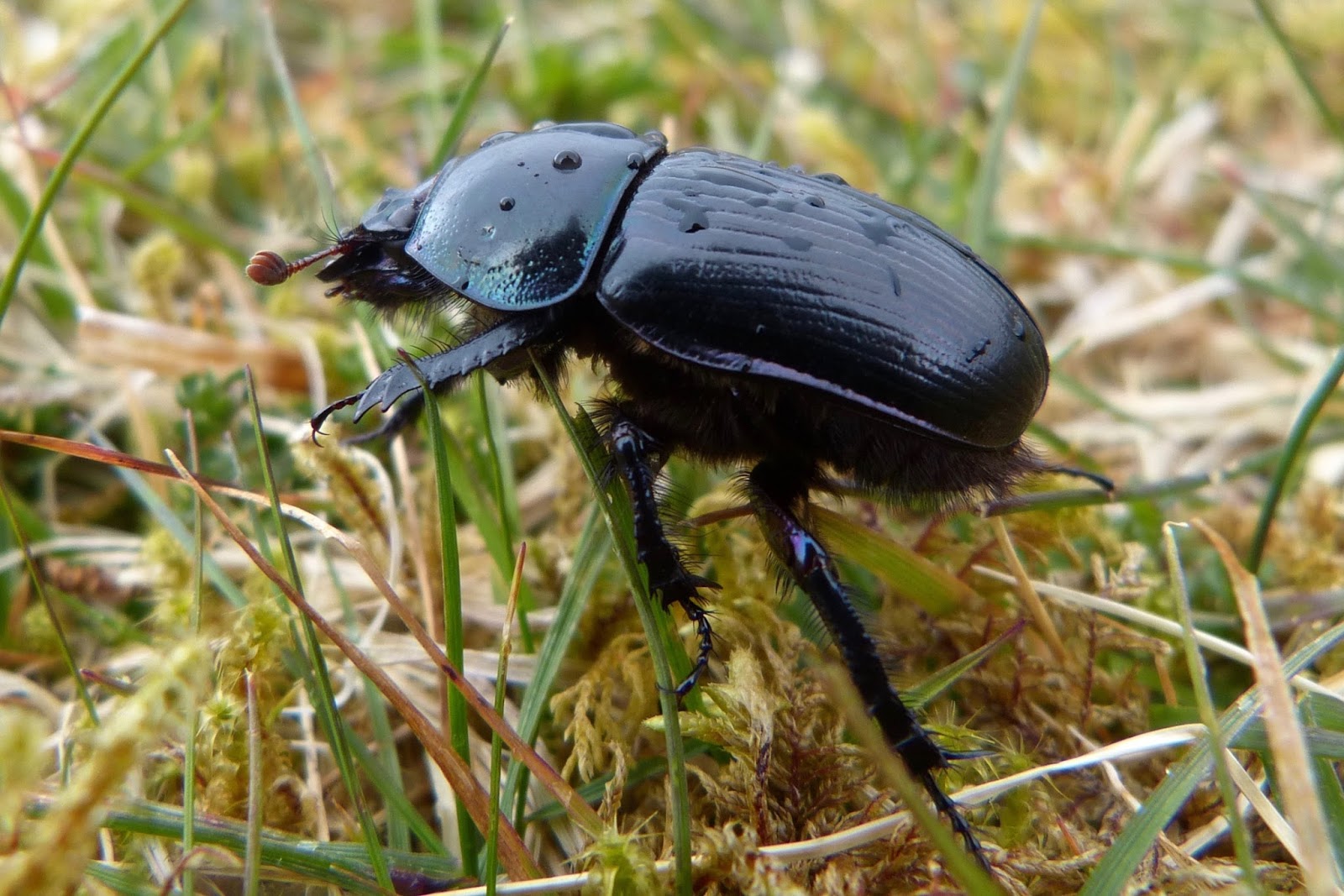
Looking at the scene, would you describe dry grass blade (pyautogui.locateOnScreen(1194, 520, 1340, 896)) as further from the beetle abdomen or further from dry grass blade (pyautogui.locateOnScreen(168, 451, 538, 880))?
dry grass blade (pyautogui.locateOnScreen(168, 451, 538, 880))

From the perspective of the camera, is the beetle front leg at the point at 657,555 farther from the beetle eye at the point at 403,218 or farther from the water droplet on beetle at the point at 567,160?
the beetle eye at the point at 403,218

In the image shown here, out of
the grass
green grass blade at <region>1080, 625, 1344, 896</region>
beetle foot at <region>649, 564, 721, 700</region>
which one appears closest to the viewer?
green grass blade at <region>1080, 625, 1344, 896</region>

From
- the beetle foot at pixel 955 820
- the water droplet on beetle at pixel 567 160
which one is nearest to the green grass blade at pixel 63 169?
the water droplet on beetle at pixel 567 160

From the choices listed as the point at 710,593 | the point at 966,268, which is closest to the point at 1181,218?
the point at 966,268

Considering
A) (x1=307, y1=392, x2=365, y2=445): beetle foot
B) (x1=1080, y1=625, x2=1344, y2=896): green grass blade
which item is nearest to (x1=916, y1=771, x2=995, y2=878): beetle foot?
(x1=1080, y1=625, x2=1344, y2=896): green grass blade

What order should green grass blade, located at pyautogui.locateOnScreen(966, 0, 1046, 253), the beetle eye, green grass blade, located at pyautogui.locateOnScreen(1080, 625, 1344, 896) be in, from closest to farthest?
green grass blade, located at pyautogui.locateOnScreen(1080, 625, 1344, 896) → the beetle eye → green grass blade, located at pyautogui.locateOnScreen(966, 0, 1046, 253)

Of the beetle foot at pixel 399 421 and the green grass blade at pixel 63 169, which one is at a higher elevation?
the green grass blade at pixel 63 169

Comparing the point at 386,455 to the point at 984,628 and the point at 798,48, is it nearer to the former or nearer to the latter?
the point at 984,628
